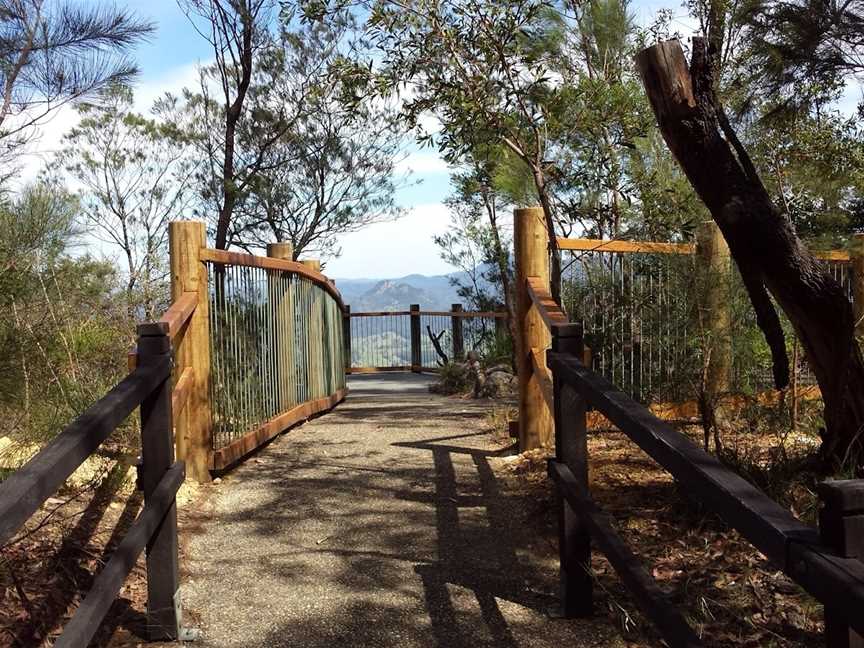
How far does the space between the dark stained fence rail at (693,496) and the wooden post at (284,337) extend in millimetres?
3546

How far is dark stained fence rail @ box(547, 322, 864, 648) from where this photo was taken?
134 centimetres

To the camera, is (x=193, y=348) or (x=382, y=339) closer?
(x=193, y=348)

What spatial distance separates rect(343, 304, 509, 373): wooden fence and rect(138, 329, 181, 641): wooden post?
12.0 m

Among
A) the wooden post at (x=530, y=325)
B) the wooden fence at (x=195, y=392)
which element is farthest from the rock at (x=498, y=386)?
the wooden post at (x=530, y=325)

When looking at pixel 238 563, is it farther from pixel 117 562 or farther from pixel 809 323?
pixel 809 323

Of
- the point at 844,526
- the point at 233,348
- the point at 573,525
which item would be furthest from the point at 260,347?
the point at 844,526

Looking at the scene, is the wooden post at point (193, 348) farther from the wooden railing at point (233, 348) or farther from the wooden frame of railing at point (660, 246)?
the wooden frame of railing at point (660, 246)

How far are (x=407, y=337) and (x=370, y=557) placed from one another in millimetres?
12694

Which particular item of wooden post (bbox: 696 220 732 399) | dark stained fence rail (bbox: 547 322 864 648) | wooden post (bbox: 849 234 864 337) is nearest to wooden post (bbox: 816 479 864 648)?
dark stained fence rail (bbox: 547 322 864 648)

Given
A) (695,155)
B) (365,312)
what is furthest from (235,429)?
(365,312)

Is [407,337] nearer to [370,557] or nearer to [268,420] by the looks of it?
[268,420]

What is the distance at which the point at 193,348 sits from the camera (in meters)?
4.98

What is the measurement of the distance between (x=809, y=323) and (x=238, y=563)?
9.69ft

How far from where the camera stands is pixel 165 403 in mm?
3051
